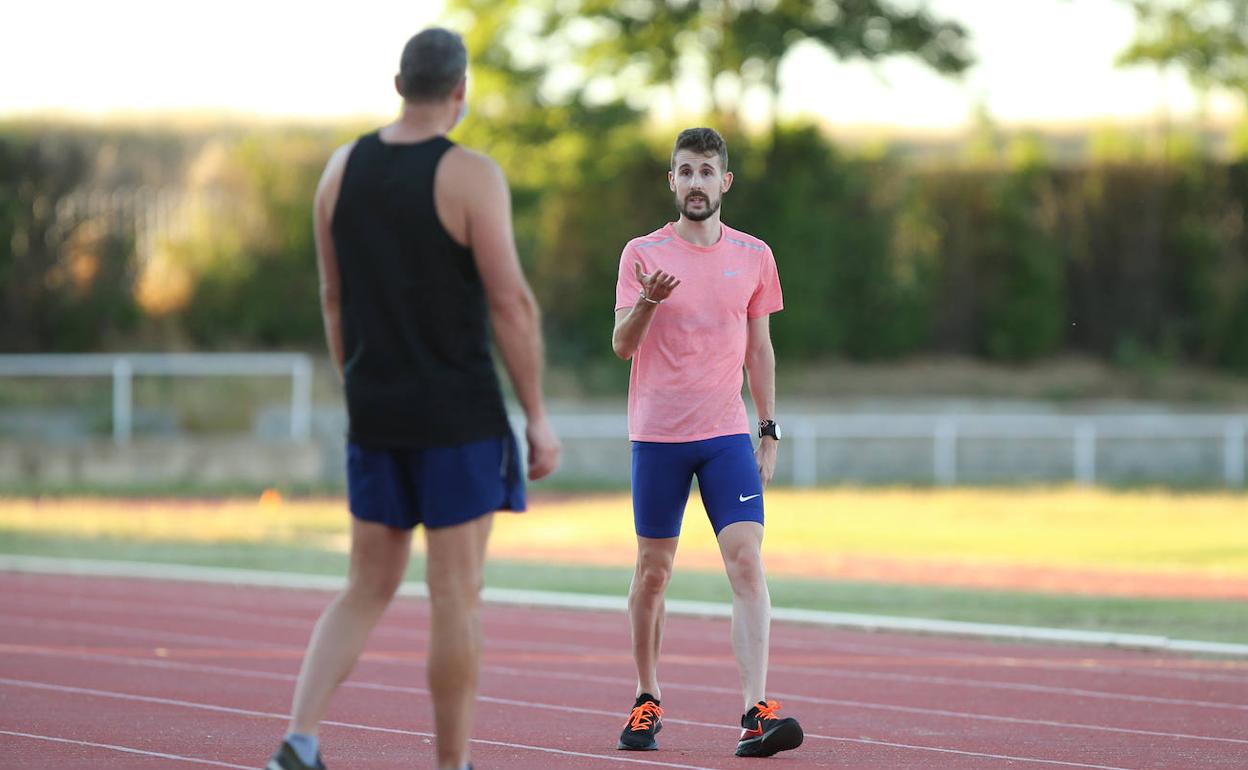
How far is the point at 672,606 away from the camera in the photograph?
12562 mm

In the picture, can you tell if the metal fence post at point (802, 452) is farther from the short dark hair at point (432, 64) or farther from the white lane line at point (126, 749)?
the short dark hair at point (432, 64)

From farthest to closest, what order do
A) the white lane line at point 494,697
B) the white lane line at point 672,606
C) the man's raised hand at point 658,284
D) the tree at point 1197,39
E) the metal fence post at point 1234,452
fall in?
the tree at point 1197,39
the metal fence post at point 1234,452
the white lane line at point 672,606
the white lane line at point 494,697
the man's raised hand at point 658,284

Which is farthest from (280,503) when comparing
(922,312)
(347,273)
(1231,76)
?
(1231,76)

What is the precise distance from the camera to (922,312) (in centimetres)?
3453

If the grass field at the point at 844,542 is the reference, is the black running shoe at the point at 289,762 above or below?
above

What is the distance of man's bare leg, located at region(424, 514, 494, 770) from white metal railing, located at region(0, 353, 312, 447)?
21.5m

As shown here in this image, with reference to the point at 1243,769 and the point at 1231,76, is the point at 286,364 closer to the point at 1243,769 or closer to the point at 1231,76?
the point at 1231,76

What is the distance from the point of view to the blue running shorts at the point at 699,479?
6.92m

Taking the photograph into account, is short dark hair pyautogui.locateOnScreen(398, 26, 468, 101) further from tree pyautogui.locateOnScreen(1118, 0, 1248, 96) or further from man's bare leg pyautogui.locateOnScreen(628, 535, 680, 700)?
tree pyautogui.locateOnScreen(1118, 0, 1248, 96)

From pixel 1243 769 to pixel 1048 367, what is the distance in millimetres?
28742

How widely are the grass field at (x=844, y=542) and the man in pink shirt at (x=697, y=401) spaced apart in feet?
17.2

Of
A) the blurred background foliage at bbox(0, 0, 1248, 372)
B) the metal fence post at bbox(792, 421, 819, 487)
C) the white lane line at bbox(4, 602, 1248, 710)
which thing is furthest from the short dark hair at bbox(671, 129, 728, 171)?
the blurred background foliage at bbox(0, 0, 1248, 372)

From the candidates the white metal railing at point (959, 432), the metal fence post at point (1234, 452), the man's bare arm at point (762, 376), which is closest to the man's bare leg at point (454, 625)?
the man's bare arm at point (762, 376)

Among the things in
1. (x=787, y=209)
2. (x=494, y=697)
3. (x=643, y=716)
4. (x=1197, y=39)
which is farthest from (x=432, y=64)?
(x=1197, y=39)
